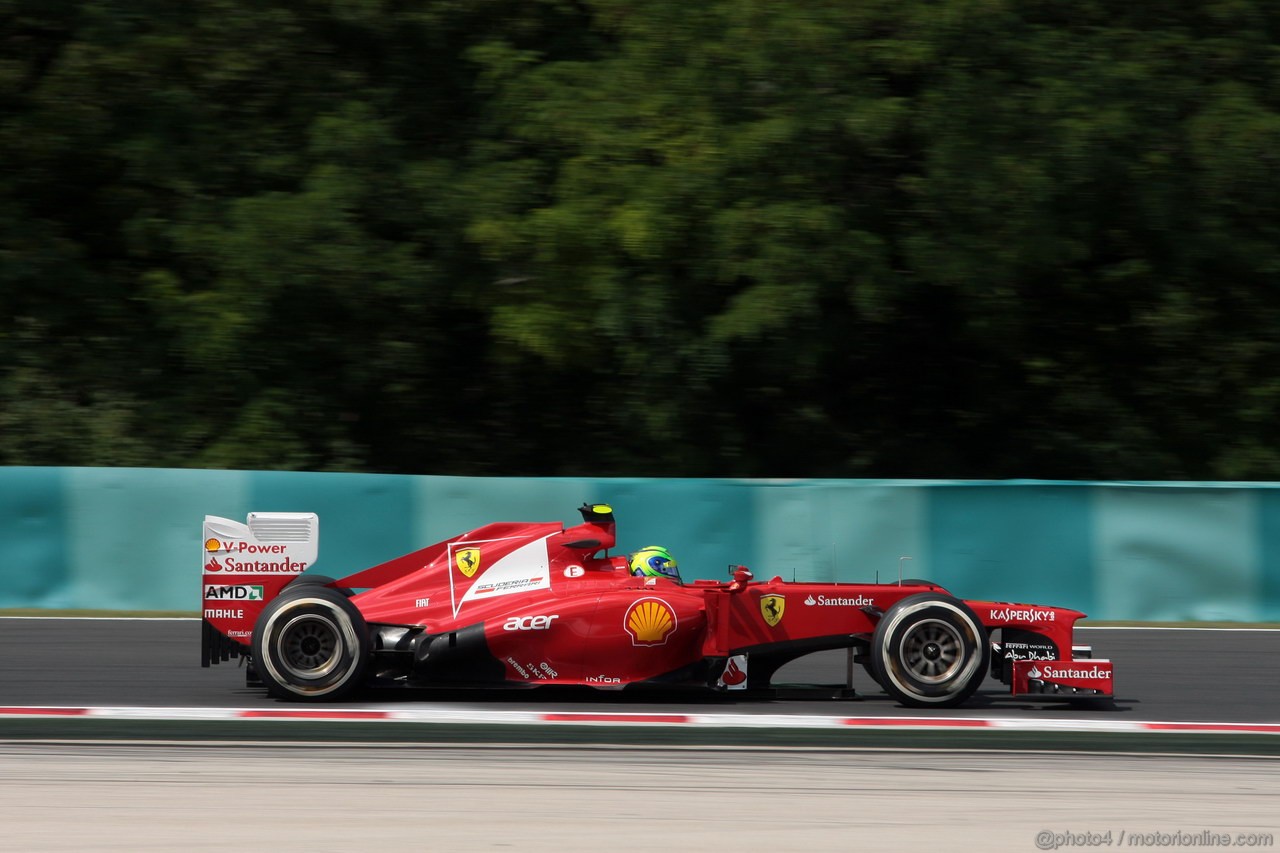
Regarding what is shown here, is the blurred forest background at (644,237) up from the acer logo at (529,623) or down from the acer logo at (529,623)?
up

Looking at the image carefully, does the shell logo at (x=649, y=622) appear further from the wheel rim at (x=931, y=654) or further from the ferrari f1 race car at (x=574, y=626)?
the wheel rim at (x=931, y=654)

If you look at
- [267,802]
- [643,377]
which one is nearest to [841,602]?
[267,802]

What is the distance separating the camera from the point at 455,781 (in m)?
6.45

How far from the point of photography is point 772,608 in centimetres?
782

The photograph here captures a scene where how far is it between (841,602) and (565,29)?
11.0 metres

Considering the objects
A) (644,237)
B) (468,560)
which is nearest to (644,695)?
(468,560)

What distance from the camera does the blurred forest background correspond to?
1507 cm

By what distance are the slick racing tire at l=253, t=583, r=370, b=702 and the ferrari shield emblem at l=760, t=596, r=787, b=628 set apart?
81.6 inches

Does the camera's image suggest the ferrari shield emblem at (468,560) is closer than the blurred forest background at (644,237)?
Yes

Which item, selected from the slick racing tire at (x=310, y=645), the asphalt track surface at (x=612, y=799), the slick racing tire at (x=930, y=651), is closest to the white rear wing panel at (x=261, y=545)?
the slick racing tire at (x=310, y=645)

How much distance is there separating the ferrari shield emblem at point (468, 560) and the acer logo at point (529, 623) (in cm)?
46

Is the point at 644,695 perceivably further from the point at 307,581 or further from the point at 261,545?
the point at 261,545

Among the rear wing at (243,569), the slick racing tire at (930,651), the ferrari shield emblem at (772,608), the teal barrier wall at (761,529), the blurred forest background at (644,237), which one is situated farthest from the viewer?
the blurred forest background at (644,237)

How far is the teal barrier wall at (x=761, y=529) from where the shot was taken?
38.0 feet
